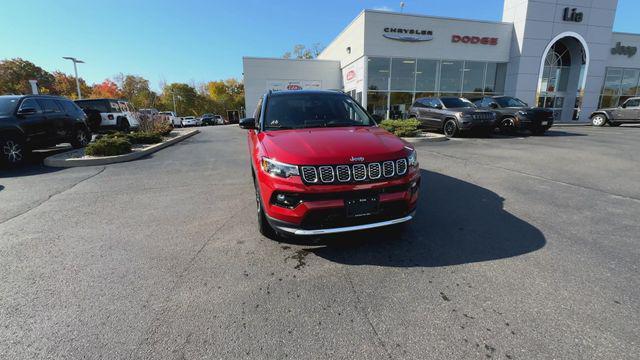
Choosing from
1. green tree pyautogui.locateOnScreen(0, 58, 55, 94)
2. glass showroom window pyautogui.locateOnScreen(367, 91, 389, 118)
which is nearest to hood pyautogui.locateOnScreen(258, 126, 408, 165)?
glass showroom window pyautogui.locateOnScreen(367, 91, 389, 118)

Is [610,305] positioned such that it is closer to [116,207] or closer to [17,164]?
[116,207]

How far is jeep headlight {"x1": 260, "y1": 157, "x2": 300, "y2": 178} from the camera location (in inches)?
109

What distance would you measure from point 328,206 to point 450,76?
2410 cm

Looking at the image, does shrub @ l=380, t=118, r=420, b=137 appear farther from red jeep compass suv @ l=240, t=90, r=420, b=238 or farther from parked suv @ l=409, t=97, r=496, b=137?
red jeep compass suv @ l=240, t=90, r=420, b=238

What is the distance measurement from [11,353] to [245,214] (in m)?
2.70

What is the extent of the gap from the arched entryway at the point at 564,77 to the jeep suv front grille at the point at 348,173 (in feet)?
90.0

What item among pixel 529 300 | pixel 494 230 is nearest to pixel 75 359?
pixel 529 300

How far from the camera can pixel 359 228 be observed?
9.23ft

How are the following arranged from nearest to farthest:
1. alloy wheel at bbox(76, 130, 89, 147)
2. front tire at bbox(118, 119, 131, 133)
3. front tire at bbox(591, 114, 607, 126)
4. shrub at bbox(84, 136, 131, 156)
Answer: shrub at bbox(84, 136, 131, 156)
alloy wheel at bbox(76, 130, 89, 147)
front tire at bbox(118, 119, 131, 133)
front tire at bbox(591, 114, 607, 126)

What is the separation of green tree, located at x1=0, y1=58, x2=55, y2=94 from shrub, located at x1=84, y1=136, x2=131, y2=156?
59.0 m

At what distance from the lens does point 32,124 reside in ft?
27.6

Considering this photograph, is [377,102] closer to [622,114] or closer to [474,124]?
[474,124]

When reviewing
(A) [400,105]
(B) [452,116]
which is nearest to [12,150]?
(B) [452,116]

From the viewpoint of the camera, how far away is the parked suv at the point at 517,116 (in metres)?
12.9
